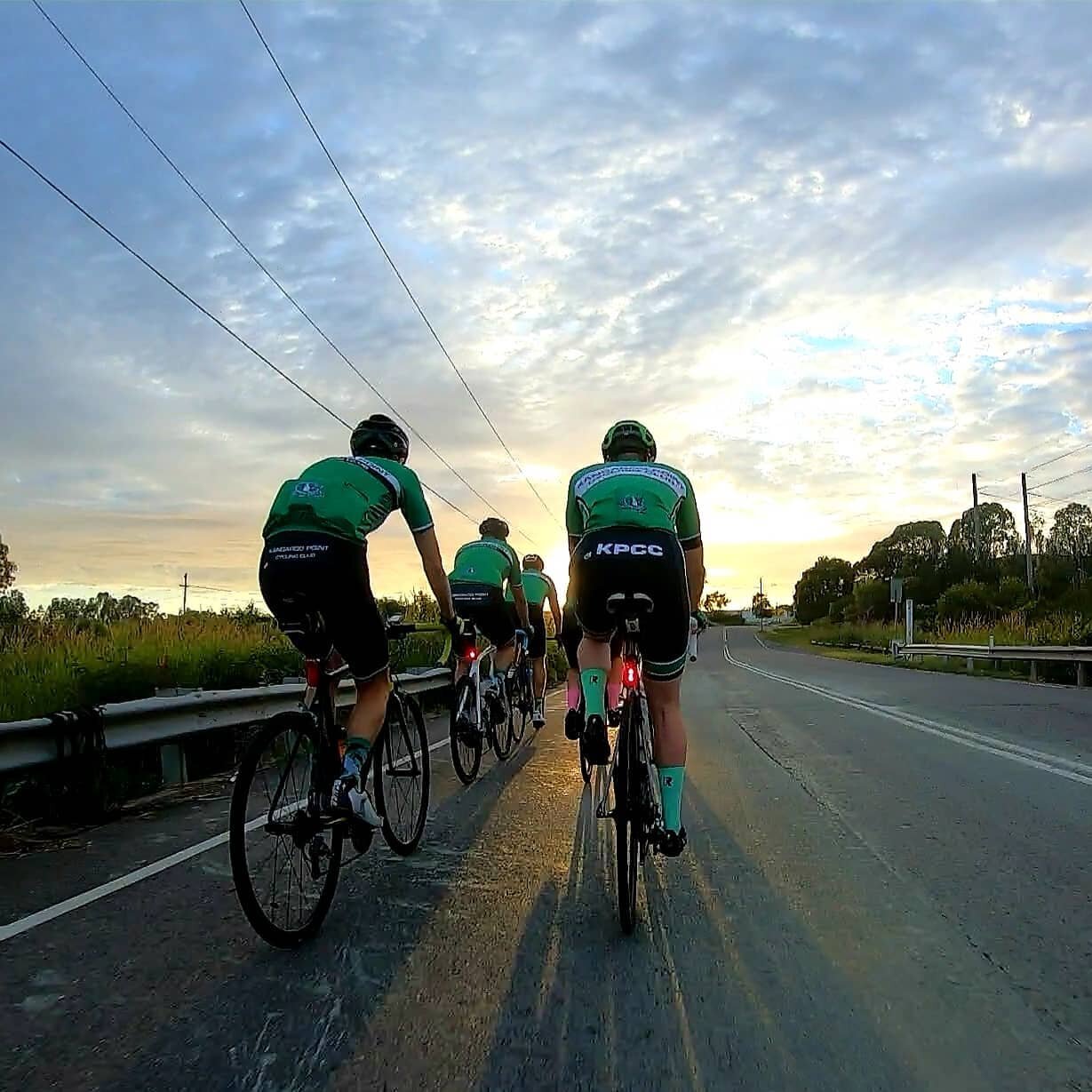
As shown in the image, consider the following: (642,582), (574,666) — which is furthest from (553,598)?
(642,582)

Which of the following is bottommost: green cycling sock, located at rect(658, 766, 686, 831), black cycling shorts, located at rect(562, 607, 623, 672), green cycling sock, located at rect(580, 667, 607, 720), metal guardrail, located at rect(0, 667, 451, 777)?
green cycling sock, located at rect(658, 766, 686, 831)

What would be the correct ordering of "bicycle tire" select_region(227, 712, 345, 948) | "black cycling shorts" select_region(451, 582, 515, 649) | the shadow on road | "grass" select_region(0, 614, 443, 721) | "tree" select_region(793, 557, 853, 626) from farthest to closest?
"tree" select_region(793, 557, 853, 626) → "black cycling shorts" select_region(451, 582, 515, 649) → "grass" select_region(0, 614, 443, 721) → "bicycle tire" select_region(227, 712, 345, 948) → the shadow on road

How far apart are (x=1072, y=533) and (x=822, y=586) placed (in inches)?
2145

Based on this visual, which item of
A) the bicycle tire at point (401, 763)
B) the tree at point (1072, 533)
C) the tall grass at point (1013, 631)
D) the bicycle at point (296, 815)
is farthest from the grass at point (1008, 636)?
the tree at point (1072, 533)

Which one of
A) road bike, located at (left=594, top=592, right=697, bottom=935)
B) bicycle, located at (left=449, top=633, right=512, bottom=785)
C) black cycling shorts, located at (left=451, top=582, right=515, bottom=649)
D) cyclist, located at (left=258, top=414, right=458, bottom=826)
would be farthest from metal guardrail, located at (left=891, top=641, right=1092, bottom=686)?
cyclist, located at (left=258, top=414, right=458, bottom=826)

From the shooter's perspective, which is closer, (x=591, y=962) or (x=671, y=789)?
(x=591, y=962)

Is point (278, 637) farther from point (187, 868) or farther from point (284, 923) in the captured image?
point (284, 923)

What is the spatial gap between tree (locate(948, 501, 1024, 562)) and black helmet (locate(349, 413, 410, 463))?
9813cm

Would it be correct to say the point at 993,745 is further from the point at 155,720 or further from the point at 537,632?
the point at 155,720

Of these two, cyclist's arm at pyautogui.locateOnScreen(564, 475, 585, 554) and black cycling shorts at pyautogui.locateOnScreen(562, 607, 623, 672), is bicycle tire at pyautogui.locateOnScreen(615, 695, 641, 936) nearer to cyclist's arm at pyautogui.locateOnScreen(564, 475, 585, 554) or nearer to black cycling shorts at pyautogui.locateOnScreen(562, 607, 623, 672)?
cyclist's arm at pyautogui.locateOnScreen(564, 475, 585, 554)

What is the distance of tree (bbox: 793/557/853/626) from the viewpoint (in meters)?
137

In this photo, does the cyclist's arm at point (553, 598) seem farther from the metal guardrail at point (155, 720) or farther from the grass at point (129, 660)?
the grass at point (129, 660)

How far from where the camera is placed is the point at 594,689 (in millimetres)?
4062

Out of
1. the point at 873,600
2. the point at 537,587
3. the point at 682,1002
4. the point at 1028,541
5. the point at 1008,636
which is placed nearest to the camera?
the point at 682,1002
